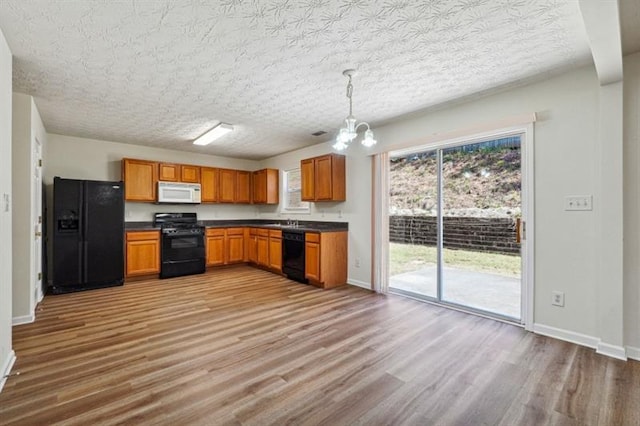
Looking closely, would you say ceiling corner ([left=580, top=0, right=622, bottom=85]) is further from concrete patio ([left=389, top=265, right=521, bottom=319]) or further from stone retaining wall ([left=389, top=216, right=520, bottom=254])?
concrete patio ([left=389, top=265, right=521, bottom=319])

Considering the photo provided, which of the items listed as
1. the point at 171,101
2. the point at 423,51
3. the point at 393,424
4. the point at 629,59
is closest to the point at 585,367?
the point at 393,424

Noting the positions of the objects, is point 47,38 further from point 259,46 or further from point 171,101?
point 259,46

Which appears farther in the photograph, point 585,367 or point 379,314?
point 379,314

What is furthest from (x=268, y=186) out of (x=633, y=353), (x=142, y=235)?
(x=633, y=353)

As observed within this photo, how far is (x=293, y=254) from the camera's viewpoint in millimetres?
5062

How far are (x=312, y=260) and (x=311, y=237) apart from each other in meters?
0.36

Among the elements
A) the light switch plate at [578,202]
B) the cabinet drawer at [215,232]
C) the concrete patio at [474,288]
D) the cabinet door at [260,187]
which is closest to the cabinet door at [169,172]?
the cabinet drawer at [215,232]

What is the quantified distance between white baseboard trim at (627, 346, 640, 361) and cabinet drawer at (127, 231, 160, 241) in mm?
6091

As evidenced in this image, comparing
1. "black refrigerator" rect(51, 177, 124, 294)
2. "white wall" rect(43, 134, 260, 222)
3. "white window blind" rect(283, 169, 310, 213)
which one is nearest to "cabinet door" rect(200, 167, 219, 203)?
"white wall" rect(43, 134, 260, 222)

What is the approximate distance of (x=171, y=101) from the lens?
3.41 m

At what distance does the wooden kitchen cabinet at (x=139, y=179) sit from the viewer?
5.17 metres

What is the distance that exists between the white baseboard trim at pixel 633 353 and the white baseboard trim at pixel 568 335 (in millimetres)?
181

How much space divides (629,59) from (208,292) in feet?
16.8

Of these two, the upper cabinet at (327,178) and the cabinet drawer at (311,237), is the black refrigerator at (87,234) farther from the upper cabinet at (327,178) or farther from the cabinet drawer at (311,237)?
the upper cabinet at (327,178)
